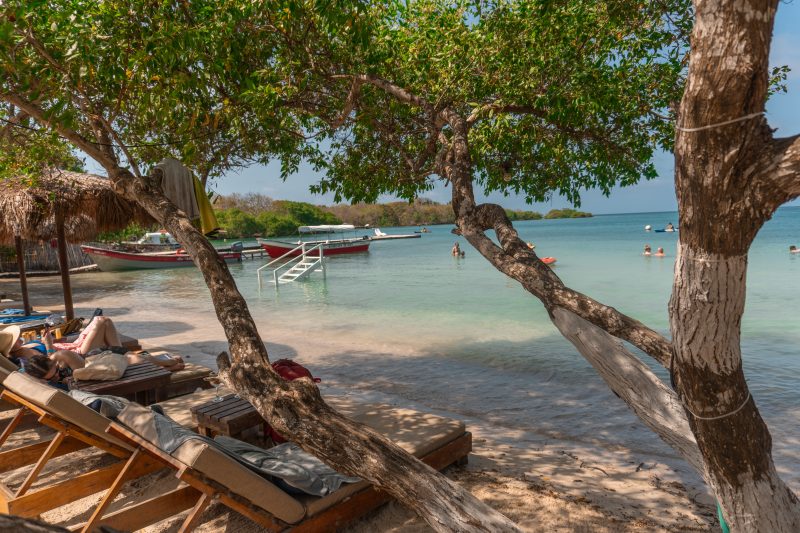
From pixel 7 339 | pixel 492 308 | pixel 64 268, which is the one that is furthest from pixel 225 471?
pixel 492 308

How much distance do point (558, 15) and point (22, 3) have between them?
409 centimetres

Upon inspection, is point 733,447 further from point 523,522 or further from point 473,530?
point 523,522

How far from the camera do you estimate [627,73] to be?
4633 millimetres

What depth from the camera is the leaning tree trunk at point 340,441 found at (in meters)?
2.36

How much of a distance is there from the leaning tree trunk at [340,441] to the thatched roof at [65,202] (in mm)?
6036

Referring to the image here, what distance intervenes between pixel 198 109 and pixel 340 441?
391 centimetres

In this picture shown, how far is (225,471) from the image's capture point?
8.15ft

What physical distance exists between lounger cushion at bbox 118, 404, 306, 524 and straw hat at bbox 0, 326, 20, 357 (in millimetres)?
3032

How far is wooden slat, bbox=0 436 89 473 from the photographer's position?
10.8 ft

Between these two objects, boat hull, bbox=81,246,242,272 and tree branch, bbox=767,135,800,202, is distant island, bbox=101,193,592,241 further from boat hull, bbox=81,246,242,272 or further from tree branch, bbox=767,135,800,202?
tree branch, bbox=767,135,800,202

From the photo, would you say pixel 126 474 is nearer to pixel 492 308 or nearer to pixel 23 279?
pixel 23 279

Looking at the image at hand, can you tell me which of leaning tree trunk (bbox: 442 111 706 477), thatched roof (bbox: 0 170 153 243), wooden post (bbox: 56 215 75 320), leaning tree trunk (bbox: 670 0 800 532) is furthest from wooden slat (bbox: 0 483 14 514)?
wooden post (bbox: 56 215 75 320)

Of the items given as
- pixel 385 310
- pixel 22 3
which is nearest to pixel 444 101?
pixel 22 3

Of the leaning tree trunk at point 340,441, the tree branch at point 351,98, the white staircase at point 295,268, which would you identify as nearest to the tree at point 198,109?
the leaning tree trunk at point 340,441
